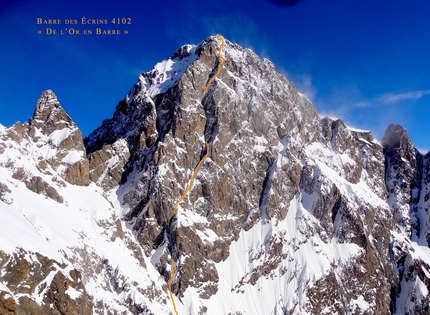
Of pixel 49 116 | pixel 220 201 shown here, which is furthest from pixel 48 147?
pixel 220 201

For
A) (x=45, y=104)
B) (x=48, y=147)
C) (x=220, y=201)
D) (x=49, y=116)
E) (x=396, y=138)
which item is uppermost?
(x=396, y=138)

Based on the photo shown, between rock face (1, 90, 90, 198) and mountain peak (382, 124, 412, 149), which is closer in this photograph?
rock face (1, 90, 90, 198)

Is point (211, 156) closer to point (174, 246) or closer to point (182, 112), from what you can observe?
point (182, 112)

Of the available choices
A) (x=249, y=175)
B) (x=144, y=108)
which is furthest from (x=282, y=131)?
(x=144, y=108)

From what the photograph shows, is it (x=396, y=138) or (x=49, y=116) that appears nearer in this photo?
(x=49, y=116)

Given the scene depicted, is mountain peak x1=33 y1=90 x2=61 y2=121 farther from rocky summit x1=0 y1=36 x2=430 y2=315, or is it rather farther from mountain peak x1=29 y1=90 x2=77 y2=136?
rocky summit x1=0 y1=36 x2=430 y2=315

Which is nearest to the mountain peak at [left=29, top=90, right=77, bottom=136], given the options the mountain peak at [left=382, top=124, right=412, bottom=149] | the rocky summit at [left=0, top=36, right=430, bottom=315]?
the rocky summit at [left=0, top=36, right=430, bottom=315]

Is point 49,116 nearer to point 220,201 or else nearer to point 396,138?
point 220,201

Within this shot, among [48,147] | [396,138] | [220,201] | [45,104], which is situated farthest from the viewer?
[396,138]
